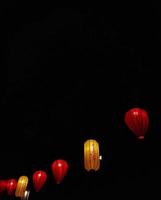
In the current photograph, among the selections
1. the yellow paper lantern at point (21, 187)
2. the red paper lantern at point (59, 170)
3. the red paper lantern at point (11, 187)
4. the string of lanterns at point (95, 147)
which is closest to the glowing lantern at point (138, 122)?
the string of lanterns at point (95, 147)

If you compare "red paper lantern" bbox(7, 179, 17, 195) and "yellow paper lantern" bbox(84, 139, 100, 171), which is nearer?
"yellow paper lantern" bbox(84, 139, 100, 171)

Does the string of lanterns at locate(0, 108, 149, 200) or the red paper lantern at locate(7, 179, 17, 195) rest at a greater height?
the string of lanterns at locate(0, 108, 149, 200)

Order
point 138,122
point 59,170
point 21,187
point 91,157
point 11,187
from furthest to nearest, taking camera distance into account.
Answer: point 11,187 → point 21,187 → point 59,170 → point 91,157 → point 138,122

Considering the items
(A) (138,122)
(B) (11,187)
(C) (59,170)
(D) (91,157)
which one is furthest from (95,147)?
(B) (11,187)

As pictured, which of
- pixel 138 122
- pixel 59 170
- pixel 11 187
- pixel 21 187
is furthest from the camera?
pixel 11 187

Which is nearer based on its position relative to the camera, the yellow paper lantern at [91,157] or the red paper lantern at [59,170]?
the yellow paper lantern at [91,157]

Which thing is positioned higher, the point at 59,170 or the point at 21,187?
the point at 59,170

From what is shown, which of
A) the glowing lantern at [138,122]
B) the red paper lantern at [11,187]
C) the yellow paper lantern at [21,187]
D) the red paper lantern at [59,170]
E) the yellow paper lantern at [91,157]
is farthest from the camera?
the red paper lantern at [11,187]

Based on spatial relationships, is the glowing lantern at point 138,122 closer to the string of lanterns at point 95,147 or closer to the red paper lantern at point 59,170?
the string of lanterns at point 95,147

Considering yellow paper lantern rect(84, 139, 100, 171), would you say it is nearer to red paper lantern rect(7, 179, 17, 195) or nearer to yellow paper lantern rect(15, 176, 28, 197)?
yellow paper lantern rect(15, 176, 28, 197)

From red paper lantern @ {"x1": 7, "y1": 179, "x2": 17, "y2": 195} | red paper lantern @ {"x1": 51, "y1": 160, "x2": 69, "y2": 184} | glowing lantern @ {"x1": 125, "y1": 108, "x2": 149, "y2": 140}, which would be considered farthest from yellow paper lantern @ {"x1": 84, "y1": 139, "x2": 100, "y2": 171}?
red paper lantern @ {"x1": 7, "y1": 179, "x2": 17, "y2": 195}

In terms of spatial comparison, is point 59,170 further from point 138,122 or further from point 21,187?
point 138,122

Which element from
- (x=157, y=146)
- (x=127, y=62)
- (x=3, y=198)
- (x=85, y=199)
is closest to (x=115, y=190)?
(x=85, y=199)

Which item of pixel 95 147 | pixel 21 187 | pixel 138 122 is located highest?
pixel 138 122
